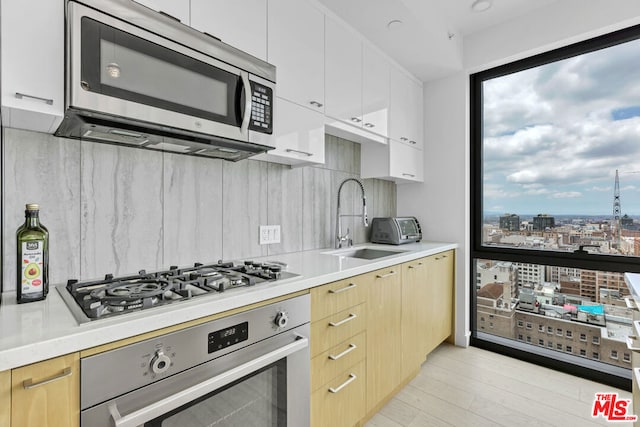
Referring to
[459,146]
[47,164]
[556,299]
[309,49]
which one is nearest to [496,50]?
A: [459,146]

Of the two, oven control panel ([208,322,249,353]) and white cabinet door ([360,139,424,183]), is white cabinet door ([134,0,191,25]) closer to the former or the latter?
oven control panel ([208,322,249,353])

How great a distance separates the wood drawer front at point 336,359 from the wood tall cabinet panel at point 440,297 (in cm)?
96

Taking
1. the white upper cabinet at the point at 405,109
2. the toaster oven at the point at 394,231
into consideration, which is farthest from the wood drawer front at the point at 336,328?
the white upper cabinet at the point at 405,109

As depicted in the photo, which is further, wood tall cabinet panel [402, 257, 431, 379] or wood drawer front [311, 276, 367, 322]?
wood tall cabinet panel [402, 257, 431, 379]

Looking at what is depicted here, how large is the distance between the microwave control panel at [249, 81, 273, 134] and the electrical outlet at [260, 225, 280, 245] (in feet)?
2.11

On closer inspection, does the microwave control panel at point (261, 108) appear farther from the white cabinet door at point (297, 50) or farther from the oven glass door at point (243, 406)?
the oven glass door at point (243, 406)

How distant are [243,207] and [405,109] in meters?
1.75

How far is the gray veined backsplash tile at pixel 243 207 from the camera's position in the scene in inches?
66.9

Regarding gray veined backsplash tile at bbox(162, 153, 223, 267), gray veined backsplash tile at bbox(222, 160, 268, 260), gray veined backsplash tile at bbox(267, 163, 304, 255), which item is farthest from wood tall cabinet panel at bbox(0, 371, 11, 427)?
gray veined backsplash tile at bbox(267, 163, 304, 255)

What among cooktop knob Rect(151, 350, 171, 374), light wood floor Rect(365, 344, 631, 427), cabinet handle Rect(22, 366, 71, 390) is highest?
cabinet handle Rect(22, 366, 71, 390)

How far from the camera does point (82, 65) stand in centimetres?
94

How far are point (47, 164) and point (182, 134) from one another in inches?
19.7

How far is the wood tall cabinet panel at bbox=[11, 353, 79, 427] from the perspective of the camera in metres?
0.65

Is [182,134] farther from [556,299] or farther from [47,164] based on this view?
[556,299]
